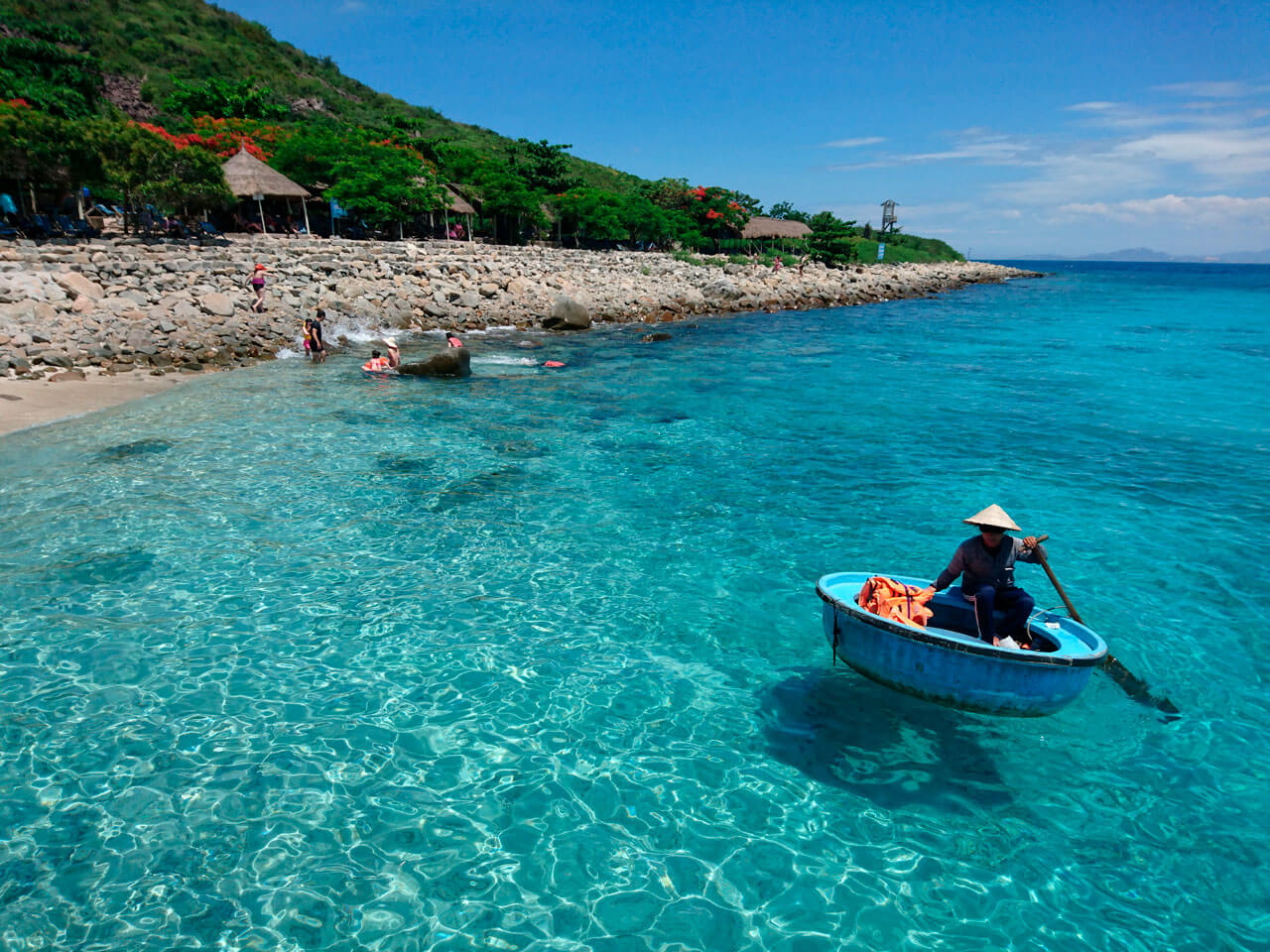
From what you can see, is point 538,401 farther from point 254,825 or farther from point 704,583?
point 254,825

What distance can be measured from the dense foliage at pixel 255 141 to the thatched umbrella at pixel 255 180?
9.44ft

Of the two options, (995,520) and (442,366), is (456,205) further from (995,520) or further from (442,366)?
(995,520)

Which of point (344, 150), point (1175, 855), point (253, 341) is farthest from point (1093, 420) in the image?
point (344, 150)

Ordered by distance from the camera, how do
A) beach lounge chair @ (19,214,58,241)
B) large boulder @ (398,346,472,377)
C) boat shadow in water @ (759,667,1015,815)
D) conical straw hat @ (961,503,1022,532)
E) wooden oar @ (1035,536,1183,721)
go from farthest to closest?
beach lounge chair @ (19,214,58,241)
large boulder @ (398,346,472,377)
wooden oar @ (1035,536,1183,721)
conical straw hat @ (961,503,1022,532)
boat shadow in water @ (759,667,1015,815)

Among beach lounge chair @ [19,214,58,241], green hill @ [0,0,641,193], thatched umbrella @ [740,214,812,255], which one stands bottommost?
beach lounge chair @ [19,214,58,241]

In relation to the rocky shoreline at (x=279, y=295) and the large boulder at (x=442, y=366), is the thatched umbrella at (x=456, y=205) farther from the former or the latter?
the large boulder at (x=442, y=366)

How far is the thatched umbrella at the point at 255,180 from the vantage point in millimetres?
39250

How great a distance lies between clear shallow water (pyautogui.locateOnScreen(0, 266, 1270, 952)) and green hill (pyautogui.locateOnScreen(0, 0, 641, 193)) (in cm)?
5744

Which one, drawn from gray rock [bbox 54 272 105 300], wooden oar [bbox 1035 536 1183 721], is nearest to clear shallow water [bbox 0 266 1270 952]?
wooden oar [bbox 1035 536 1183 721]

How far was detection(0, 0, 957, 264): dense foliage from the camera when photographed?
31641mm

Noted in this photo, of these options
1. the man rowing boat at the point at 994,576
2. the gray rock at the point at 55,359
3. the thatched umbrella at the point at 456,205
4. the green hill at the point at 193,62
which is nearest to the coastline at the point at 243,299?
the gray rock at the point at 55,359

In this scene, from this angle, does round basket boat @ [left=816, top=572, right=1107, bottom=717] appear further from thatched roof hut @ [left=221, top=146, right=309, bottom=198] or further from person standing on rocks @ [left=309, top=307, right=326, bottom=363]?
thatched roof hut @ [left=221, top=146, right=309, bottom=198]

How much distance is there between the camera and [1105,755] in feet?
25.9

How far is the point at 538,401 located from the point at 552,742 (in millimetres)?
16922
